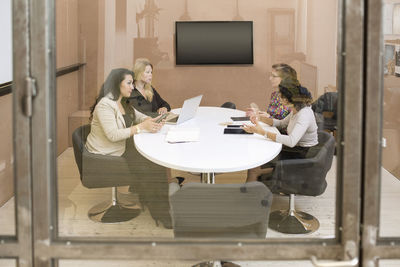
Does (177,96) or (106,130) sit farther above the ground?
(177,96)

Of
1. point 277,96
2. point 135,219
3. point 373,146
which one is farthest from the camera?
point 277,96

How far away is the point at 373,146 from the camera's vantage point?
1.45m

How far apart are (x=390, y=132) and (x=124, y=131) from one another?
1.42m

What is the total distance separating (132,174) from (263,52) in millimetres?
944

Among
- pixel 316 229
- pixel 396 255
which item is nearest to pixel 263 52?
pixel 316 229

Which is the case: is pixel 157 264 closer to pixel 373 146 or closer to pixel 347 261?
pixel 347 261

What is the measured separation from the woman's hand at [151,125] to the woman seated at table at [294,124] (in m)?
0.51

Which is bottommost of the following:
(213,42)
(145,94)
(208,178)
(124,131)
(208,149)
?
(208,178)

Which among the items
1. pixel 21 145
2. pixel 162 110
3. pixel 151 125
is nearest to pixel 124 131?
pixel 151 125

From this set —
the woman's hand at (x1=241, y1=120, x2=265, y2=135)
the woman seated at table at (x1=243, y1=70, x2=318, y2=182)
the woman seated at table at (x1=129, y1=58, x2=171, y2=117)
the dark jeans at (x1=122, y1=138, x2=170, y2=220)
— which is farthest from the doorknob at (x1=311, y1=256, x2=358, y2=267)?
the woman seated at table at (x1=129, y1=58, x2=171, y2=117)

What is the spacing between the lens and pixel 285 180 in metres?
2.59

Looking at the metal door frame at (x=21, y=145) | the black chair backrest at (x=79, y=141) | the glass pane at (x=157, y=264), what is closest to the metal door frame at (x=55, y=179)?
the metal door frame at (x=21, y=145)

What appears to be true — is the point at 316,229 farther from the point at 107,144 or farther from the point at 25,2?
the point at 25,2

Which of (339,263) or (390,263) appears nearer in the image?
(339,263)
